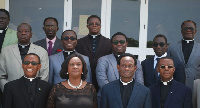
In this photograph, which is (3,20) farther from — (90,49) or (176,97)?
(176,97)

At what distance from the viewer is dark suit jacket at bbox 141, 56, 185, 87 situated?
542 centimetres

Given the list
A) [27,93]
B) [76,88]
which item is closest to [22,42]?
[27,93]

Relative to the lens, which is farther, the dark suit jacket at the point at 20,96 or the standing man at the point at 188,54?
the standing man at the point at 188,54

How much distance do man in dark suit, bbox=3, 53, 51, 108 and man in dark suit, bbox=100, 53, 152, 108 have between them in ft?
2.82

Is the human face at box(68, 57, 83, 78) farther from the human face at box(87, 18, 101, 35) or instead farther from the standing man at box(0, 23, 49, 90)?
the human face at box(87, 18, 101, 35)

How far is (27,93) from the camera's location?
15.1ft

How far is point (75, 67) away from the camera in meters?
4.55

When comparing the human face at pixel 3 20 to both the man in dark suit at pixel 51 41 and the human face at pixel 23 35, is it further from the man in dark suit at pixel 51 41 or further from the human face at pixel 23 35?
the man in dark suit at pixel 51 41

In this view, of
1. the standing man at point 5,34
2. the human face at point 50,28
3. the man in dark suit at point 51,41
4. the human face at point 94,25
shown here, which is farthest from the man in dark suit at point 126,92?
the standing man at point 5,34

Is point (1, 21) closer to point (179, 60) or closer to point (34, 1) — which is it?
point (34, 1)

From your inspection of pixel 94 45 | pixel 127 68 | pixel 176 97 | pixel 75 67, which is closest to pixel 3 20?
pixel 94 45

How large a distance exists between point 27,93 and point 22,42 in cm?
109

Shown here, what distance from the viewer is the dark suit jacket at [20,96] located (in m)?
4.52

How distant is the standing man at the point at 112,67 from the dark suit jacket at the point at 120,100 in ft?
1.83
